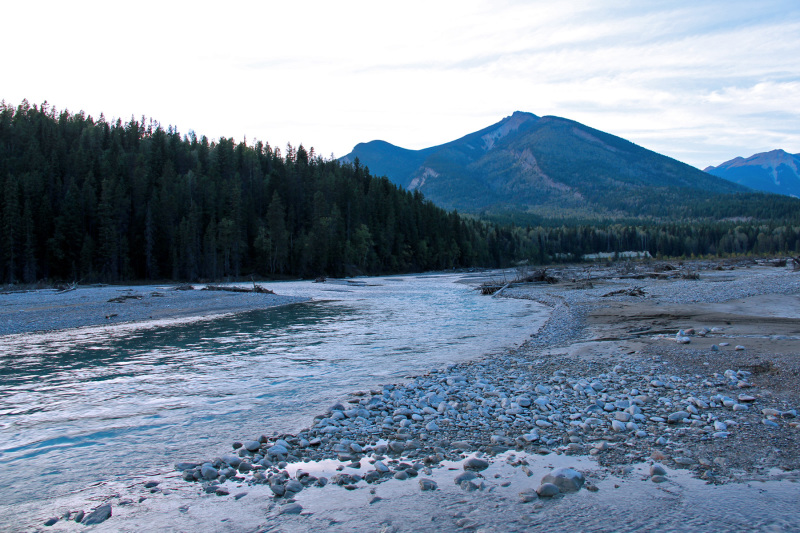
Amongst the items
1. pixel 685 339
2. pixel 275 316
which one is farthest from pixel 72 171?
pixel 685 339

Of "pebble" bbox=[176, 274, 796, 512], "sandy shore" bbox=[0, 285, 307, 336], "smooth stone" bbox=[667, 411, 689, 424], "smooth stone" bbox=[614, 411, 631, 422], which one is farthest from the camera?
"sandy shore" bbox=[0, 285, 307, 336]

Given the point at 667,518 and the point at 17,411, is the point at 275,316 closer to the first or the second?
the point at 17,411

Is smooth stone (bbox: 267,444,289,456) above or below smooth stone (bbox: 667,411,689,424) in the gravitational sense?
above

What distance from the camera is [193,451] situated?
7.58 metres

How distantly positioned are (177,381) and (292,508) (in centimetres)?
790

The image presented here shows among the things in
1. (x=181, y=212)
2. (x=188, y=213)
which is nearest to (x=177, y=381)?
A: (x=188, y=213)

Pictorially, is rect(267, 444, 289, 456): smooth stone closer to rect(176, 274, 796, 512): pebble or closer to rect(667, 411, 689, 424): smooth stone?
rect(176, 274, 796, 512): pebble

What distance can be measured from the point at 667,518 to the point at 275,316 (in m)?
24.6

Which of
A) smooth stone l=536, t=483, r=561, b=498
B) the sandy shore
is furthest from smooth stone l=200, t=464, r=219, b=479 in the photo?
the sandy shore

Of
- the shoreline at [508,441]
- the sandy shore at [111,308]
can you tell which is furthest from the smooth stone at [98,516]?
the sandy shore at [111,308]

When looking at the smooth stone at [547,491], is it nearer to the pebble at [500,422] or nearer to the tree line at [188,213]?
the pebble at [500,422]

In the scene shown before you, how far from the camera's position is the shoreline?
229 inches

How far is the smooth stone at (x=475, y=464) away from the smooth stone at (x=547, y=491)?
0.99 m

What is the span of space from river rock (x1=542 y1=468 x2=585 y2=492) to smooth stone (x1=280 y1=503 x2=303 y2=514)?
301 cm
